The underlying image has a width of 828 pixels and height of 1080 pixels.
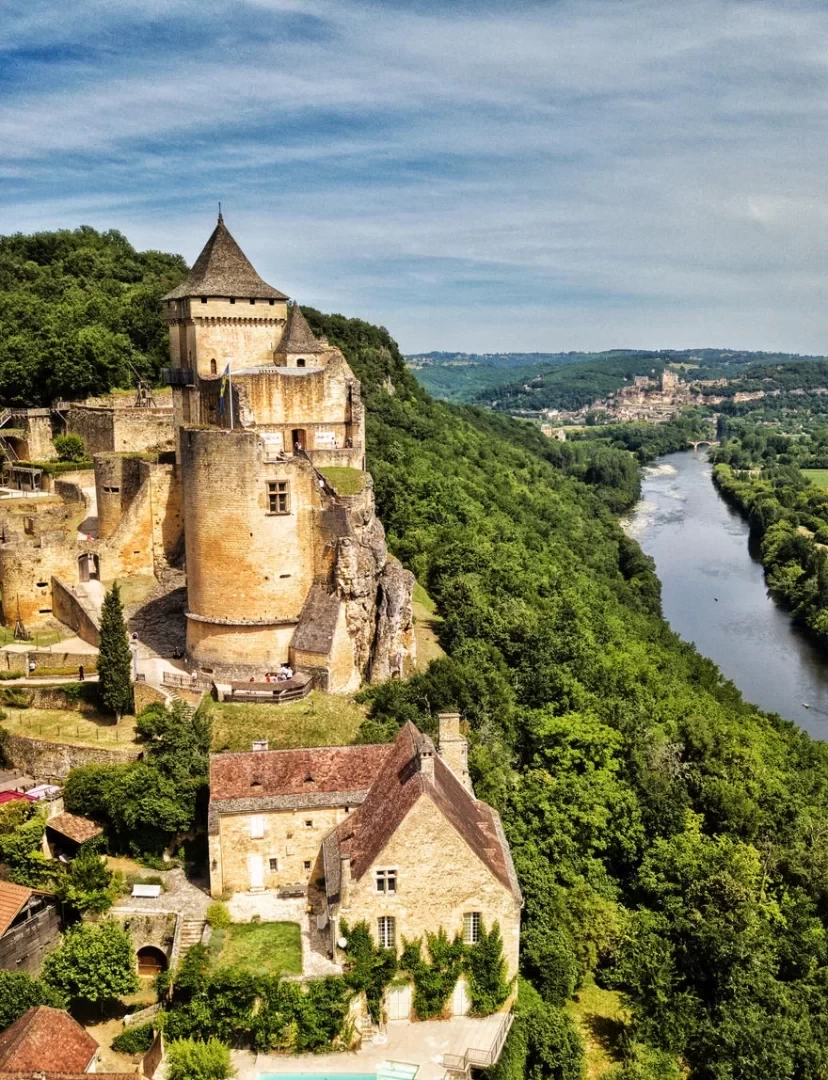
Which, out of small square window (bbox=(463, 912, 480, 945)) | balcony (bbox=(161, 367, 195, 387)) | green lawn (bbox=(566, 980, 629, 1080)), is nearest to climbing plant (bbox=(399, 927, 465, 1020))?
small square window (bbox=(463, 912, 480, 945))

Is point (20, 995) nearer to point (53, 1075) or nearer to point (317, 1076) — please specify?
point (53, 1075)

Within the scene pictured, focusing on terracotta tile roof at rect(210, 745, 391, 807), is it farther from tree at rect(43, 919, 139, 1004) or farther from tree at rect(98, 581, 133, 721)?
tree at rect(98, 581, 133, 721)

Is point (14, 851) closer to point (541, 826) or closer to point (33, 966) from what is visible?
point (33, 966)

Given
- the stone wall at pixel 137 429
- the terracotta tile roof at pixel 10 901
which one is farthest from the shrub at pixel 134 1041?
the stone wall at pixel 137 429

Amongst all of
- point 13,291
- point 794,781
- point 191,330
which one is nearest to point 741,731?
point 794,781

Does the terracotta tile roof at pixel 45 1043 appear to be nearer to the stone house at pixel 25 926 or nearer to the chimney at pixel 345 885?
the stone house at pixel 25 926

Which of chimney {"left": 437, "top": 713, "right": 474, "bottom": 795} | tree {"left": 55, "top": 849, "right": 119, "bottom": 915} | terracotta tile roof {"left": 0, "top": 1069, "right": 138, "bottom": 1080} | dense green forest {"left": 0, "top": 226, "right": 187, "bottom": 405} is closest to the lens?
terracotta tile roof {"left": 0, "top": 1069, "right": 138, "bottom": 1080}
